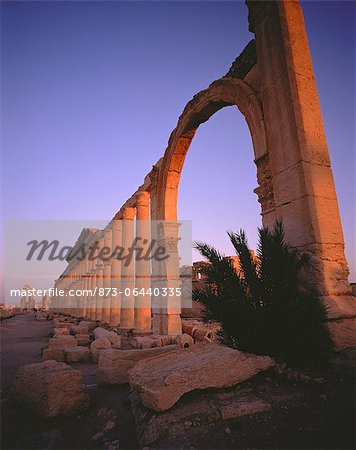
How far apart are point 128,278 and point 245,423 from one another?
1096 cm

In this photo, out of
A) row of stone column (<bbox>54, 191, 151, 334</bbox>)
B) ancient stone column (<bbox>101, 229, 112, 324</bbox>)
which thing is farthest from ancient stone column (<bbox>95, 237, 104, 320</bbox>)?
ancient stone column (<bbox>101, 229, 112, 324</bbox>)

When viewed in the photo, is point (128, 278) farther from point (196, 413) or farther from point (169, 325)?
point (196, 413)

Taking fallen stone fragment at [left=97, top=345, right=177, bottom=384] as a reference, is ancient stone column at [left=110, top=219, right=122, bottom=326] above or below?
above

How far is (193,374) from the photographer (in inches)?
114

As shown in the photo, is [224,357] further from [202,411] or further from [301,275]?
[301,275]

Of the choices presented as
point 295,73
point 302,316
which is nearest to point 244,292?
point 302,316

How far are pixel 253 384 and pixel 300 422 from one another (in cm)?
71

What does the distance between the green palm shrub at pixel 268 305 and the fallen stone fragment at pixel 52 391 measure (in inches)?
72.2

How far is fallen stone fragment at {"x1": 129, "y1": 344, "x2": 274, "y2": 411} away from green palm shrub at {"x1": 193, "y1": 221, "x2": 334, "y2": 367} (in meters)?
0.26

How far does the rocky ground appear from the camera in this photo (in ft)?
7.27

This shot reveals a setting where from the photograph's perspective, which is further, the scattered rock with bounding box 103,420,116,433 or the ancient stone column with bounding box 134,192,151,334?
the ancient stone column with bounding box 134,192,151,334

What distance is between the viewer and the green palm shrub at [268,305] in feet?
10.7

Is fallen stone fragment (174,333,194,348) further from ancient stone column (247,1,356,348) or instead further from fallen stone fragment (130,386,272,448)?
fallen stone fragment (130,386,272,448)

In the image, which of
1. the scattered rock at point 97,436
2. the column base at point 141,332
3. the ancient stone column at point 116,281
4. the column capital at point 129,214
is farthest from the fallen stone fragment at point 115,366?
the ancient stone column at point 116,281
